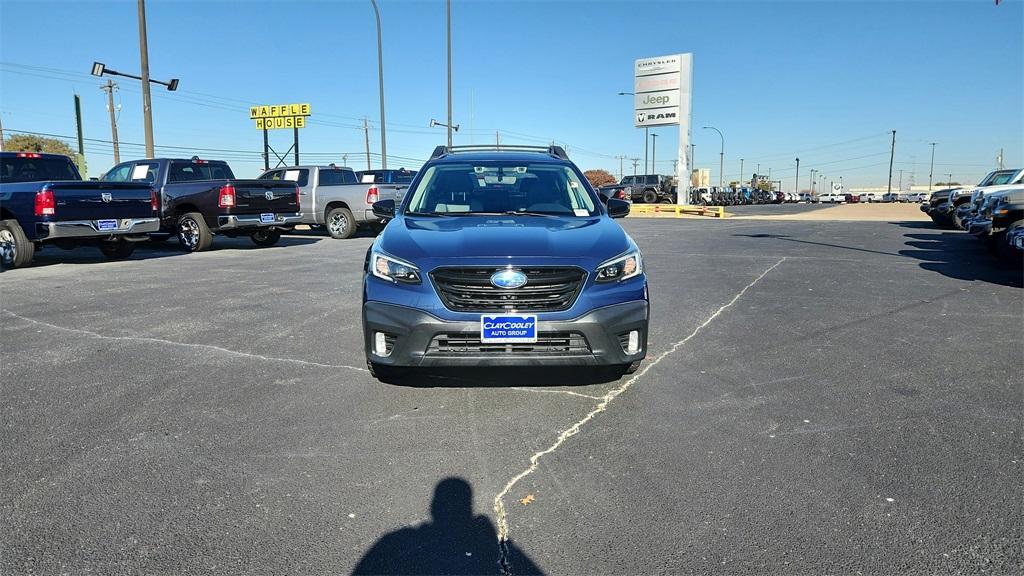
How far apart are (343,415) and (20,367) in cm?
296

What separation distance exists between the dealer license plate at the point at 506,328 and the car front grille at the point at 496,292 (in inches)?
2.7

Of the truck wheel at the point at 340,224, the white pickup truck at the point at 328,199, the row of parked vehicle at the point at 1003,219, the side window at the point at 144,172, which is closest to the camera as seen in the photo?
the row of parked vehicle at the point at 1003,219

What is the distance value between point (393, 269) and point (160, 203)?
1223 centimetres

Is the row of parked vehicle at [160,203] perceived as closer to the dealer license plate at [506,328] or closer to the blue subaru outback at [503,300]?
the blue subaru outback at [503,300]

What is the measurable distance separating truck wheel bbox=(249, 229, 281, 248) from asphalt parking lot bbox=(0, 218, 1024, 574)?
9.17 meters

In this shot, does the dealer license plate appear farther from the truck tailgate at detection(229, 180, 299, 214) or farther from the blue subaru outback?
the truck tailgate at detection(229, 180, 299, 214)

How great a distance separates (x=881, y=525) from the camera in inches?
111

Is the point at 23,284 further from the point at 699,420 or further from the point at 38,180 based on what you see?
the point at 699,420

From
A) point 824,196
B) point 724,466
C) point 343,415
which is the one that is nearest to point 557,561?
point 724,466

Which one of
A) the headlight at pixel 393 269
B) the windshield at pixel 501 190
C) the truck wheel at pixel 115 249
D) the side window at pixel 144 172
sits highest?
the side window at pixel 144 172

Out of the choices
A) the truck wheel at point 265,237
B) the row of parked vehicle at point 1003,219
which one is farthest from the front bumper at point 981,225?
the truck wheel at point 265,237

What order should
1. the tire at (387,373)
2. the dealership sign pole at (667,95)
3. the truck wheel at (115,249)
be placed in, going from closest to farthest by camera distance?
the tire at (387,373) < the truck wheel at (115,249) < the dealership sign pole at (667,95)

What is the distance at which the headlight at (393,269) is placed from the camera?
13.3 feet

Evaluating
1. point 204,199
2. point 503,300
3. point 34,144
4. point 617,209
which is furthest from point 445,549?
point 34,144
